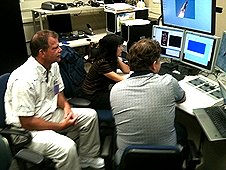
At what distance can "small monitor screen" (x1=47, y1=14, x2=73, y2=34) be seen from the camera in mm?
3530

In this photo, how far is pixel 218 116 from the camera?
5.73ft

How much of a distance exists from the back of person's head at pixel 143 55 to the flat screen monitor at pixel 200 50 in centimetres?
69

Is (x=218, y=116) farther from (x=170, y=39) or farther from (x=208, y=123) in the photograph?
(x=170, y=39)

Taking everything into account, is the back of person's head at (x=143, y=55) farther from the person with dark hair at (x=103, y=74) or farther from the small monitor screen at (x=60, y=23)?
the small monitor screen at (x=60, y=23)

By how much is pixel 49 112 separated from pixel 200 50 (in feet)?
4.46

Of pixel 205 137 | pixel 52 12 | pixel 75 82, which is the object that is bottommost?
pixel 205 137

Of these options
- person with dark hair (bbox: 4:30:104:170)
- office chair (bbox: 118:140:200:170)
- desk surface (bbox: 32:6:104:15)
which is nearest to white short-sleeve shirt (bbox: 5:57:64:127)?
person with dark hair (bbox: 4:30:104:170)

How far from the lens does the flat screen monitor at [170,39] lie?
96.2 inches

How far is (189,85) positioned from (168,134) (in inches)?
28.9

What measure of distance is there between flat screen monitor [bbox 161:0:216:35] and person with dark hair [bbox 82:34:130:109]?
0.58 meters

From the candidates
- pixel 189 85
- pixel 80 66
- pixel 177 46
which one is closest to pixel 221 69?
pixel 189 85

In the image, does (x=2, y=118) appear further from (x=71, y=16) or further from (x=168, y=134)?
(x=71, y=16)

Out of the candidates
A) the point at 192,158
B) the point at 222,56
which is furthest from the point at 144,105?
the point at 222,56

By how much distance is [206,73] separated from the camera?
237 centimetres
